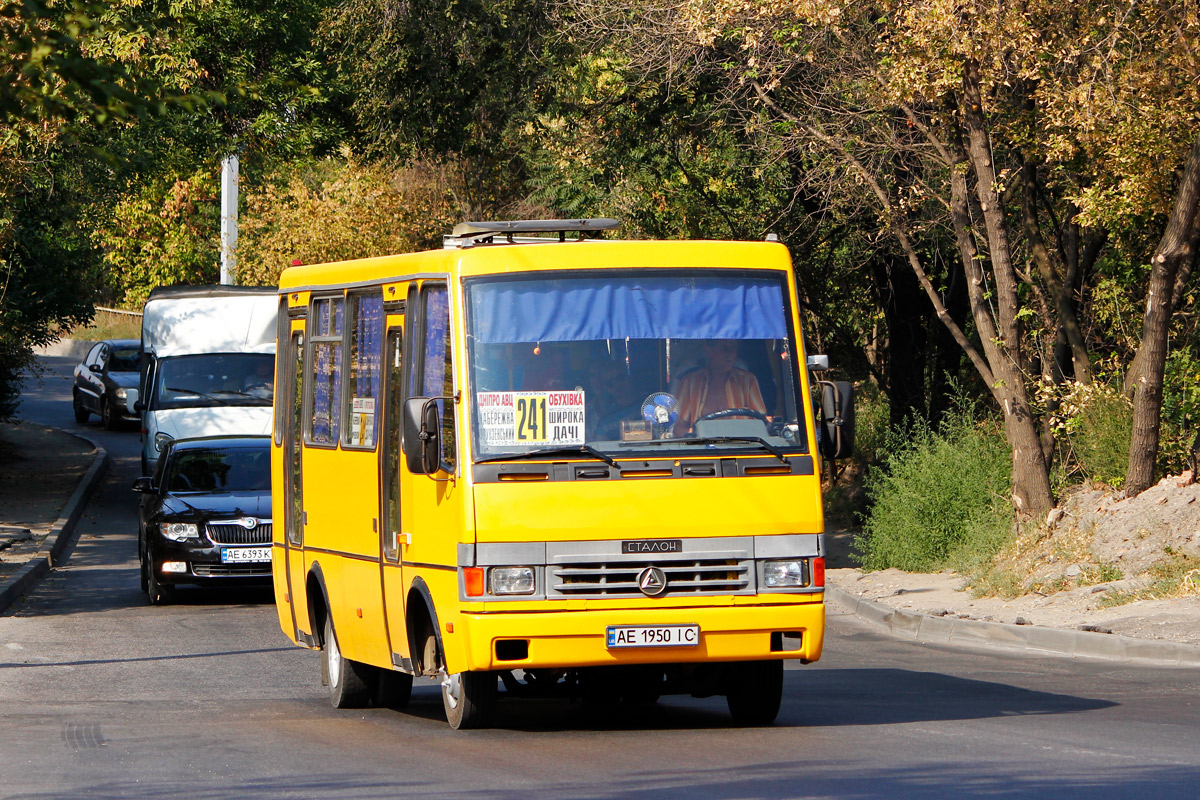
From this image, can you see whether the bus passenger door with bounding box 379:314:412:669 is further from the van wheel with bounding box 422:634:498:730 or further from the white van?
the white van

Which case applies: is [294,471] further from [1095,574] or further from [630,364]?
[1095,574]

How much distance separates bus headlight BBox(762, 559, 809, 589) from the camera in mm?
8789

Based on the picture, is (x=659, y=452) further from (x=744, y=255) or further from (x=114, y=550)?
(x=114, y=550)

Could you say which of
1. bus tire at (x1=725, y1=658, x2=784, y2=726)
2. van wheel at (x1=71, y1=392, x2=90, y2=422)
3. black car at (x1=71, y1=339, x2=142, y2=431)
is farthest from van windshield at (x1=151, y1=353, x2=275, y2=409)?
van wheel at (x1=71, y1=392, x2=90, y2=422)

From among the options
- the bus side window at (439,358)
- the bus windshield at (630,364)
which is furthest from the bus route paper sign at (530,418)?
the bus side window at (439,358)

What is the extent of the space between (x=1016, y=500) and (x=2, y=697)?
10.7 metres

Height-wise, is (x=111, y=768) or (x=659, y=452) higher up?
(x=659, y=452)

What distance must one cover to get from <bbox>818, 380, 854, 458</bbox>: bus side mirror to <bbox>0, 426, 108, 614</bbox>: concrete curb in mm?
10617

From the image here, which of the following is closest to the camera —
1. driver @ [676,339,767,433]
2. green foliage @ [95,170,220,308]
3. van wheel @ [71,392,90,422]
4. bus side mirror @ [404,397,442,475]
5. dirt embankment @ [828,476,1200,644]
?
bus side mirror @ [404,397,442,475]

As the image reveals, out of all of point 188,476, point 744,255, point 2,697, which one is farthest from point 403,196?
point 744,255

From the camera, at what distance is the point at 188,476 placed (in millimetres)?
18578

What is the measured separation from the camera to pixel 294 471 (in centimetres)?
1166

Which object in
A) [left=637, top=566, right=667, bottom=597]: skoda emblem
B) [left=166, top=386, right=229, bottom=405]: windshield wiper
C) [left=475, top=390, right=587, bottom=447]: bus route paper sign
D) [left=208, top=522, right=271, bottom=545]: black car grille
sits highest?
[left=166, top=386, right=229, bottom=405]: windshield wiper

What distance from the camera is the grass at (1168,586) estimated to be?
1506cm
